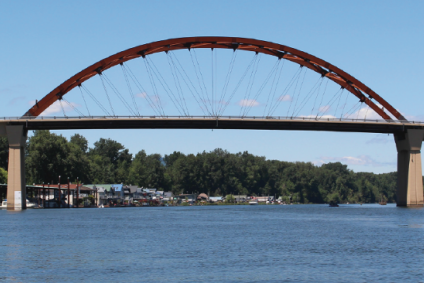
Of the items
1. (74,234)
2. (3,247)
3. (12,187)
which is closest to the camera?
(3,247)

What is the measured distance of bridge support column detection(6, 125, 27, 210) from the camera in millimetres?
78875

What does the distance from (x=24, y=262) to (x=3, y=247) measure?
23.3ft

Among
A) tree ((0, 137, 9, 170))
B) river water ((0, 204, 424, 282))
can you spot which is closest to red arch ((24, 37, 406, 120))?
river water ((0, 204, 424, 282))

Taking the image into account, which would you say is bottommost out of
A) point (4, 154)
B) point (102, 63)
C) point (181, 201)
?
point (181, 201)

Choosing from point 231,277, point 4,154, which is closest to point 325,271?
point 231,277

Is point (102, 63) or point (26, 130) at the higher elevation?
point (102, 63)

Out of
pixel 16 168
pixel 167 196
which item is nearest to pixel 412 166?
pixel 16 168

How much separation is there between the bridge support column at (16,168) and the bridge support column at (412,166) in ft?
184

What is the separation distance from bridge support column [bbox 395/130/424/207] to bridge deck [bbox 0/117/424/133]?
5.83 ft

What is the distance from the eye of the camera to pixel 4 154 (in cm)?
14900

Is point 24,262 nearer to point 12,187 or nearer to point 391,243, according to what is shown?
point 391,243

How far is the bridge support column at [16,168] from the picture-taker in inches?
3105

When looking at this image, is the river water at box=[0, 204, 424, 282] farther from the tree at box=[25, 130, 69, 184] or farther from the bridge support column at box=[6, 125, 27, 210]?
the tree at box=[25, 130, 69, 184]

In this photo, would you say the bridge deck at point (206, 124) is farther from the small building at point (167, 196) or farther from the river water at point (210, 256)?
the small building at point (167, 196)
